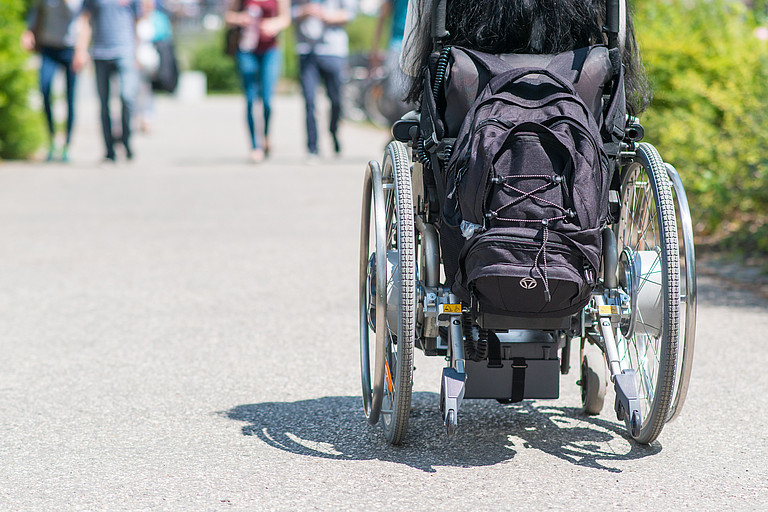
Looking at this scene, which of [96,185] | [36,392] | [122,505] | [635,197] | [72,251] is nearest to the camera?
[122,505]

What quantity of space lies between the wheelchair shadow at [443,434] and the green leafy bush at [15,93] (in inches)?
309

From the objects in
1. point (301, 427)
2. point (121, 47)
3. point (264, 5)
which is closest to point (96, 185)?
point (121, 47)

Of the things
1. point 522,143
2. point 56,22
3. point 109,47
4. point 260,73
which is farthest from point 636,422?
point 56,22

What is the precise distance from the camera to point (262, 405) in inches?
168

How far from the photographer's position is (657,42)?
30.8ft

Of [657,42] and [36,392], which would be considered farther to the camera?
[657,42]

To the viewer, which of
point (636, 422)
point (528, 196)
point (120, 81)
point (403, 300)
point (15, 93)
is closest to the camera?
point (528, 196)

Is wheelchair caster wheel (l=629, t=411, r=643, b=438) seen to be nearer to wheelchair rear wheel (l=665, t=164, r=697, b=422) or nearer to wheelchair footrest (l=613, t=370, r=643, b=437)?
wheelchair footrest (l=613, t=370, r=643, b=437)

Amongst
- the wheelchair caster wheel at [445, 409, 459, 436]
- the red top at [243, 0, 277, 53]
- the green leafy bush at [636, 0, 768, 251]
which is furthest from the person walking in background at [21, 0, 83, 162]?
the wheelchair caster wheel at [445, 409, 459, 436]

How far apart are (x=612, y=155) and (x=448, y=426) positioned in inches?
38.5

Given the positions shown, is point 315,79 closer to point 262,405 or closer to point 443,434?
point 262,405

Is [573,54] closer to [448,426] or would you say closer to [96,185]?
[448,426]

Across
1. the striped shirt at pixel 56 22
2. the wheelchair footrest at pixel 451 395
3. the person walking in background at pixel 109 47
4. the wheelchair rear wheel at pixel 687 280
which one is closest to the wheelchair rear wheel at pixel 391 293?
the wheelchair footrest at pixel 451 395

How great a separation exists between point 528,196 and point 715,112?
6.03 m
